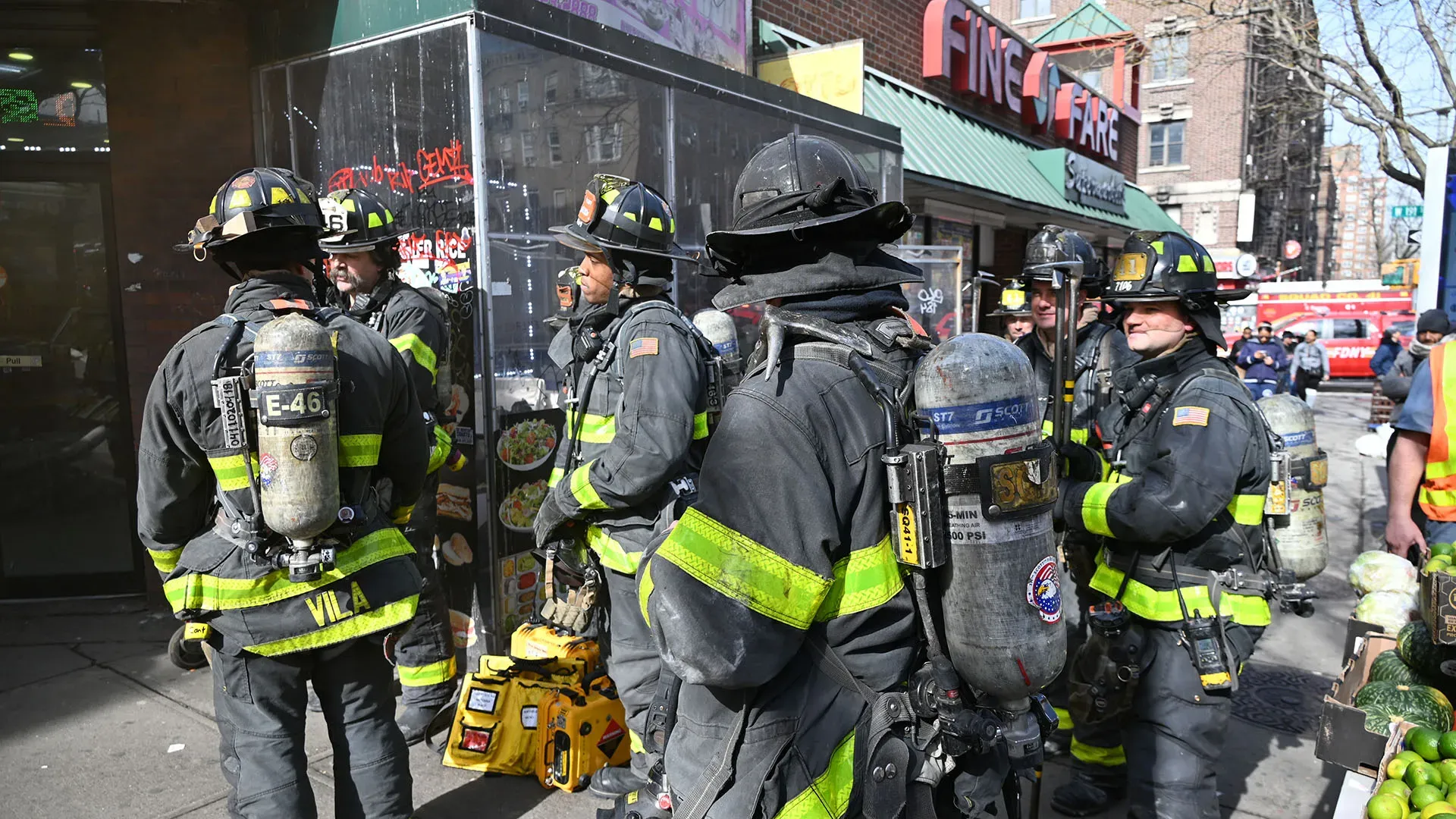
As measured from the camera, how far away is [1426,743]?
2.86m

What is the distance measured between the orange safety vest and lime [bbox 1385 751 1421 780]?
1778 mm

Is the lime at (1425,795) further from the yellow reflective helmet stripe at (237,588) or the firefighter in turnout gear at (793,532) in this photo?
the yellow reflective helmet stripe at (237,588)

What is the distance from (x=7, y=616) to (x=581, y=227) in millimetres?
4875

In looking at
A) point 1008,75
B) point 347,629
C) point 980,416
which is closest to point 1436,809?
point 980,416

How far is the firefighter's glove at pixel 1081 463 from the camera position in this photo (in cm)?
348

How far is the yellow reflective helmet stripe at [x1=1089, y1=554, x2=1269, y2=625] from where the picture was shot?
3.23 meters

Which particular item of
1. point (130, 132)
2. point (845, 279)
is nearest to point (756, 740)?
point (845, 279)

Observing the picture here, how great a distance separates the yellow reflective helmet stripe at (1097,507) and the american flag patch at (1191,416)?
1.00 ft

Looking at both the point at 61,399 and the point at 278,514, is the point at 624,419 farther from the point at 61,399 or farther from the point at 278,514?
the point at 61,399

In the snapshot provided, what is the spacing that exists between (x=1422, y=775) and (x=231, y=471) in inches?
146

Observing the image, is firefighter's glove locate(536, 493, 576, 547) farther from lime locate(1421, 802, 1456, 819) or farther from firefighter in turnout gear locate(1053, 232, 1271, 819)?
lime locate(1421, 802, 1456, 819)

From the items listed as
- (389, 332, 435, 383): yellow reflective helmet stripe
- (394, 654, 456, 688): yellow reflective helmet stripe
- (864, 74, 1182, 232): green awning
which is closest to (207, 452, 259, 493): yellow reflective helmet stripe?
(389, 332, 435, 383): yellow reflective helmet stripe

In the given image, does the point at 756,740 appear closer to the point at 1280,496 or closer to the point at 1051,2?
the point at 1280,496

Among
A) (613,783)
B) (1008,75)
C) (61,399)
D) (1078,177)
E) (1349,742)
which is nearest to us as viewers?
(1349,742)
